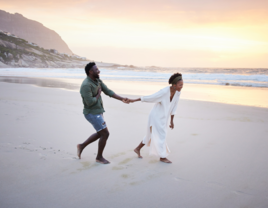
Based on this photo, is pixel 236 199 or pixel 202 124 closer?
pixel 236 199

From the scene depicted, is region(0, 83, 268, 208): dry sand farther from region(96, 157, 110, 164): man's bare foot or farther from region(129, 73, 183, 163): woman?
region(129, 73, 183, 163): woman

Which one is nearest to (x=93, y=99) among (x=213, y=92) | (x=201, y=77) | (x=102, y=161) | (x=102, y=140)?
(x=102, y=140)

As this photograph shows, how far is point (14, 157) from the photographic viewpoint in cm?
355

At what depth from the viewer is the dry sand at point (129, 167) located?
2576 mm

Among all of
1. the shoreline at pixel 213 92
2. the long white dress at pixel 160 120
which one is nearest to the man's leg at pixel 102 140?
the long white dress at pixel 160 120

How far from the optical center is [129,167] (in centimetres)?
342

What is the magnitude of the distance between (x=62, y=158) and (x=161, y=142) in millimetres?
1877

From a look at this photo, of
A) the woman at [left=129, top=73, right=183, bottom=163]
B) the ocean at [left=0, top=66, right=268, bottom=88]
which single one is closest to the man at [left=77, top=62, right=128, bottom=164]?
the woman at [left=129, top=73, right=183, bottom=163]

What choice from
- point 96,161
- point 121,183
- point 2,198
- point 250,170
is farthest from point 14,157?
point 250,170

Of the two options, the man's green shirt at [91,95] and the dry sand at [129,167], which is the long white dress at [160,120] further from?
the man's green shirt at [91,95]

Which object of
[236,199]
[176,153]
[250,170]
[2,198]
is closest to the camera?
[2,198]

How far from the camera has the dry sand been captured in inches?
101

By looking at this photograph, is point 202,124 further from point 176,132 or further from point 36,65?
point 36,65

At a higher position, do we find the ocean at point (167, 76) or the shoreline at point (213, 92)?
the ocean at point (167, 76)
